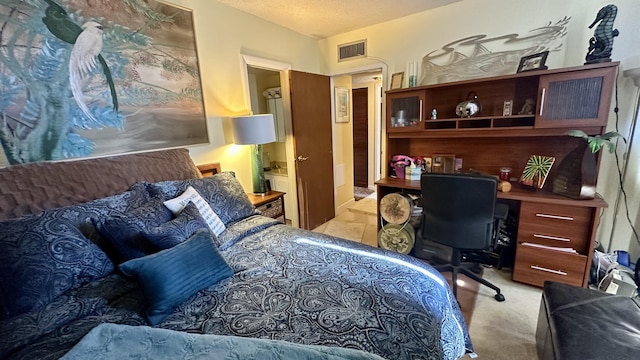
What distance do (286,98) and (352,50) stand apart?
1089 millimetres

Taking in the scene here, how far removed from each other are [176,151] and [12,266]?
1.20 metres

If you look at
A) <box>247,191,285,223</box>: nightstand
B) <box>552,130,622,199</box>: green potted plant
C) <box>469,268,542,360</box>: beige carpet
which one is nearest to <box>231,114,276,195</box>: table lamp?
<box>247,191,285,223</box>: nightstand

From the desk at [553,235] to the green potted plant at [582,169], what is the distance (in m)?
0.06

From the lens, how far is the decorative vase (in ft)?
5.99

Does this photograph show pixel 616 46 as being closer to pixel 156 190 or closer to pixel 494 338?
pixel 494 338

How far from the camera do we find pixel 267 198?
8.62 feet

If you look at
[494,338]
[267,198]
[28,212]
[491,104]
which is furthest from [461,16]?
[28,212]

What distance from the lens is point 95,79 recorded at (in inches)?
68.9

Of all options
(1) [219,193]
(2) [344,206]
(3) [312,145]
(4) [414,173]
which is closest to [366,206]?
(2) [344,206]

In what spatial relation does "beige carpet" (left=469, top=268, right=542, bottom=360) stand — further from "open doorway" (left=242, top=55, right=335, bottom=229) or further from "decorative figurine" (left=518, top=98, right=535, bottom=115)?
"open doorway" (left=242, top=55, right=335, bottom=229)

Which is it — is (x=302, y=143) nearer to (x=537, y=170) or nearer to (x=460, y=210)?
(x=460, y=210)

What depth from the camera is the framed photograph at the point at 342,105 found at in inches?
155

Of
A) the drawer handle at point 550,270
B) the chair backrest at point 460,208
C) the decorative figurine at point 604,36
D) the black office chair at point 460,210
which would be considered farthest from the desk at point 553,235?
the decorative figurine at point 604,36

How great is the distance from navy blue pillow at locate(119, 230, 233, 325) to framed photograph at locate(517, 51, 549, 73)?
2725 millimetres
